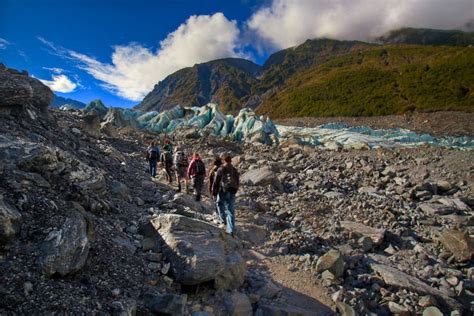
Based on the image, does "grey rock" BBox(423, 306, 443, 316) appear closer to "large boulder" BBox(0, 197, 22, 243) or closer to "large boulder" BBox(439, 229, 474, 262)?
"large boulder" BBox(439, 229, 474, 262)

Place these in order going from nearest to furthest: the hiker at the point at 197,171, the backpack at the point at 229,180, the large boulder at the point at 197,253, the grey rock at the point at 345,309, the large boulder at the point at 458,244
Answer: the large boulder at the point at 197,253, the grey rock at the point at 345,309, the backpack at the point at 229,180, the large boulder at the point at 458,244, the hiker at the point at 197,171

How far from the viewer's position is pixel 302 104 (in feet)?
305

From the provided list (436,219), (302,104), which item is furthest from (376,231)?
(302,104)

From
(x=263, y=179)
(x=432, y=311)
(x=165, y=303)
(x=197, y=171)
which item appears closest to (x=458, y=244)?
(x=432, y=311)

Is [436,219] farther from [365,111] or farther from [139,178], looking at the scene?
[365,111]

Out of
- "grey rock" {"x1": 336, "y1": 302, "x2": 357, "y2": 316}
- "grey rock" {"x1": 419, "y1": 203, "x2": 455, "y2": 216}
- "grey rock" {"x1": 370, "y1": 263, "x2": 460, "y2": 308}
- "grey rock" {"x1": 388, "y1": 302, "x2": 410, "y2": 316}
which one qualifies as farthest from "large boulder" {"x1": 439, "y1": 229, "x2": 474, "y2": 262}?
"grey rock" {"x1": 336, "y1": 302, "x2": 357, "y2": 316}

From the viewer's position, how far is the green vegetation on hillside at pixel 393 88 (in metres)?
73.2

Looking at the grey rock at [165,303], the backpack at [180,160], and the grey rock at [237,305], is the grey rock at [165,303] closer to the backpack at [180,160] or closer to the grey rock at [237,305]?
the grey rock at [237,305]

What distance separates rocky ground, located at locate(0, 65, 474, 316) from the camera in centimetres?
495

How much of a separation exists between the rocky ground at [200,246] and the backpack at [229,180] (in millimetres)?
1073

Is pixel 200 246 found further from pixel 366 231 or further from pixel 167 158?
pixel 167 158

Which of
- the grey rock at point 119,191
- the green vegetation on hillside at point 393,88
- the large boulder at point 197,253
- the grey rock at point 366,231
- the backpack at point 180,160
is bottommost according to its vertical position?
the grey rock at point 366,231

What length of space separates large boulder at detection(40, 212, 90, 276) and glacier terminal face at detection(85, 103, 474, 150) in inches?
929

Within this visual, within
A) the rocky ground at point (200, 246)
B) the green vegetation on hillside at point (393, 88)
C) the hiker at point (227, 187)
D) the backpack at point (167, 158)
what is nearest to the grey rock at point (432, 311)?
the rocky ground at point (200, 246)
